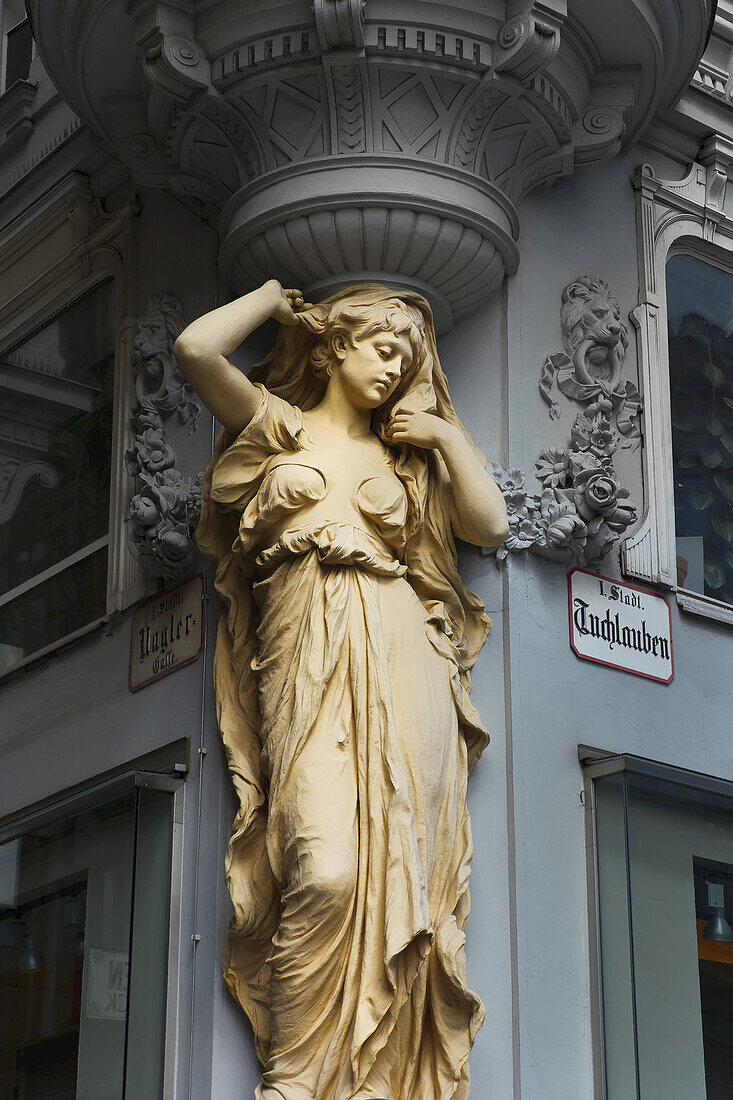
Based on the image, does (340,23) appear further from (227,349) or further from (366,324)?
(227,349)

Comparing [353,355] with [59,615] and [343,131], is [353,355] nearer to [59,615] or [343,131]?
[343,131]

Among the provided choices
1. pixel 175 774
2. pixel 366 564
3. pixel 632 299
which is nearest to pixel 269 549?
pixel 366 564

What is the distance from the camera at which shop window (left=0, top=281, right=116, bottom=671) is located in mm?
8211

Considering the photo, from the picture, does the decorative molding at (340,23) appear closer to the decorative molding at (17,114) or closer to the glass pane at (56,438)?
the glass pane at (56,438)

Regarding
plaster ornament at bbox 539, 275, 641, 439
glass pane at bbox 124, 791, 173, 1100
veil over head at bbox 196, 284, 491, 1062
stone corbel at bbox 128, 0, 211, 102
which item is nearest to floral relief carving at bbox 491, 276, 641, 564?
plaster ornament at bbox 539, 275, 641, 439

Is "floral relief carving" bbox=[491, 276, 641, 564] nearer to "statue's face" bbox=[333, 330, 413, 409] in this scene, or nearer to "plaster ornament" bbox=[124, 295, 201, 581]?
"statue's face" bbox=[333, 330, 413, 409]

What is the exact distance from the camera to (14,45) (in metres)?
9.62

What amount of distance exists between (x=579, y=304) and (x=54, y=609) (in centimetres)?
249

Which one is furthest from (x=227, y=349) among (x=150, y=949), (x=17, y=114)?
(x=17, y=114)

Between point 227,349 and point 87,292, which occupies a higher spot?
point 87,292

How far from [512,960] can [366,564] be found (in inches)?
52.0

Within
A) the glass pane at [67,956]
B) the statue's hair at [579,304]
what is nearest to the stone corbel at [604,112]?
the statue's hair at [579,304]

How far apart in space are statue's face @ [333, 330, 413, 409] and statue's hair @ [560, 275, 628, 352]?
887mm

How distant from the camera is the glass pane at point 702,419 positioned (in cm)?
779
